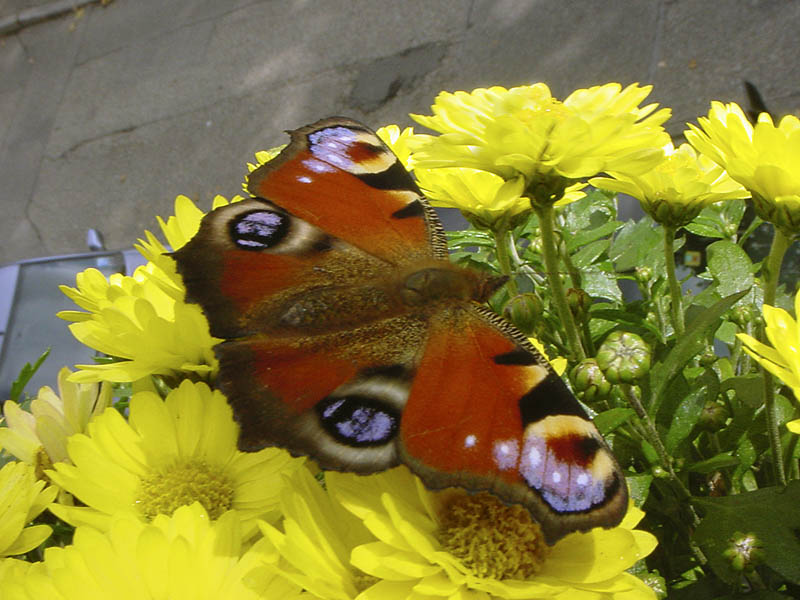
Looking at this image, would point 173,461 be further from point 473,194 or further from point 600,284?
point 600,284

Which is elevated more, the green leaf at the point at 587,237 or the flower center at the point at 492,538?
the flower center at the point at 492,538

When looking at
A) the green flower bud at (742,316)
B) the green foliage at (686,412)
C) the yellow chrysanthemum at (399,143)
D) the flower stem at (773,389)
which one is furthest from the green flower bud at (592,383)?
the yellow chrysanthemum at (399,143)

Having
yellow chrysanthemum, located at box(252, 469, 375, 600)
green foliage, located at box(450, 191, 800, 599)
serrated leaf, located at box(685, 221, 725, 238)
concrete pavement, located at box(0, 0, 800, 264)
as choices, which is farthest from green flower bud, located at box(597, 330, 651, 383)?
concrete pavement, located at box(0, 0, 800, 264)

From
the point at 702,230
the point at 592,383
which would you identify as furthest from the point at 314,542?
the point at 702,230

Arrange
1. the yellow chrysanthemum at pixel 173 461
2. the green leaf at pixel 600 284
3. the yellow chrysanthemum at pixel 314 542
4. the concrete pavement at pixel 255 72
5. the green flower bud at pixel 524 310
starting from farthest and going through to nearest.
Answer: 1. the concrete pavement at pixel 255 72
2. the green leaf at pixel 600 284
3. the green flower bud at pixel 524 310
4. the yellow chrysanthemum at pixel 173 461
5. the yellow chrysanthemum at pixel 314 542

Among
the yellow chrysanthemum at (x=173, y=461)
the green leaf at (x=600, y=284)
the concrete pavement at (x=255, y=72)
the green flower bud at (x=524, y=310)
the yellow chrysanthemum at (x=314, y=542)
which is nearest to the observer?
the yellow chrysanthemum at (x=314, y=542)

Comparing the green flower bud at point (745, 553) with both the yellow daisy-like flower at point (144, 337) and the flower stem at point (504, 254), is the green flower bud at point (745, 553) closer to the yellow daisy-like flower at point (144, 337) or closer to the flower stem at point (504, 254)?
the flower stem at point (504, 254)
